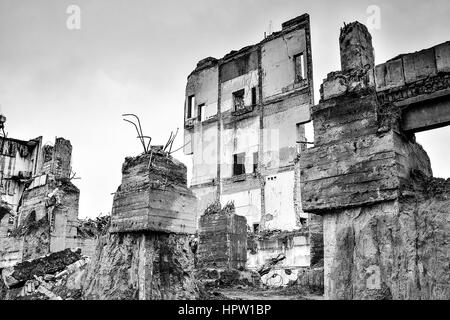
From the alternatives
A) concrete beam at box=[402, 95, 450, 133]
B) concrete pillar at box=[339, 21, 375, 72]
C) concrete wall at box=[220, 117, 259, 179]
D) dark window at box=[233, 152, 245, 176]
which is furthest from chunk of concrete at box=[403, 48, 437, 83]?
dark window at box=[233, 152, 245, 176]

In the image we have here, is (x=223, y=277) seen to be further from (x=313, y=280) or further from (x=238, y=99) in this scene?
(x=238, y=99)

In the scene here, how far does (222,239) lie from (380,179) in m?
6.71

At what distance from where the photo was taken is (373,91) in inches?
147

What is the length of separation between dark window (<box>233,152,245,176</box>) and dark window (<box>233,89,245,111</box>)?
3.13 metres

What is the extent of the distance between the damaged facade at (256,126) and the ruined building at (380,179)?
17684 millimetres

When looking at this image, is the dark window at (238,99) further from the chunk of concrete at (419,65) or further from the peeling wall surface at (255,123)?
the chunk of concrete at (419,65)

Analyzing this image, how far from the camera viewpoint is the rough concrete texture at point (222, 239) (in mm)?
9656

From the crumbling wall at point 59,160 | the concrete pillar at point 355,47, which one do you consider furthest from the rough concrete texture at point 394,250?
the crumbling wall at point 59,160

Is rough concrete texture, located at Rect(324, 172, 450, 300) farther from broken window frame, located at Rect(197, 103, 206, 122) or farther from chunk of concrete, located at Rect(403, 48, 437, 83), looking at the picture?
broken window frame, located at Rect(197, 103, 206, 122)

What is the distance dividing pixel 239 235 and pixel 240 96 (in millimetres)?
17139

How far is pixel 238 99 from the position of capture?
2622 cm

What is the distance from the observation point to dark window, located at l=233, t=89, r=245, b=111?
1015 inches
